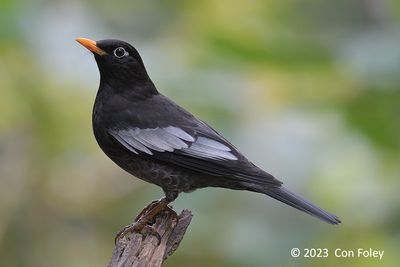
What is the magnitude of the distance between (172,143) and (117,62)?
0.60 meters

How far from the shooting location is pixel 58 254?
6121 mm

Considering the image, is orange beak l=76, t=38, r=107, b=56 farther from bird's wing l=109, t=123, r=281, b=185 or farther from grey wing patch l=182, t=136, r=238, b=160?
grey wing patch l=182, t=136, r=238, b=160

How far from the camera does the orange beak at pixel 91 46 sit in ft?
16.0

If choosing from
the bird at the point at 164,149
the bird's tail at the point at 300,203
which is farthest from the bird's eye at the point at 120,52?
the bird's tail at the point at 300,203

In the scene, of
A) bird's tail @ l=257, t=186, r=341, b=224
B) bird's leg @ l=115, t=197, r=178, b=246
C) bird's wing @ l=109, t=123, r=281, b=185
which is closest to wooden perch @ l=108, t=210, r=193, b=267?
bird's leg @ l=115, t=197, r=178, b=246

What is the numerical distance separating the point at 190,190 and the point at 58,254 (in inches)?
64.0

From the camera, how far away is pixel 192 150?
4.70 metres

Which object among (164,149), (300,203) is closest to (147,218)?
(164,149)

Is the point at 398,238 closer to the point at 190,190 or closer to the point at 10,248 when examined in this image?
the point at 190,190

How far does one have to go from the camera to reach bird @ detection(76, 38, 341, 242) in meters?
4.64

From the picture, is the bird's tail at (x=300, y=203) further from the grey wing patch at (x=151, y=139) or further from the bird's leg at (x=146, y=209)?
the bird's leg at (x=146, y=209)

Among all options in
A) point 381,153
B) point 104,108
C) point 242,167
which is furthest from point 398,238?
point 104,108

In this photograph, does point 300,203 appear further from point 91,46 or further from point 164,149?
point 91,46

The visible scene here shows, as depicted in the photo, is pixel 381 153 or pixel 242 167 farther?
pixel 381 153
